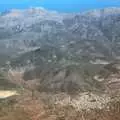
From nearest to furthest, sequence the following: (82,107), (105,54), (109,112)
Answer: (109,112) → (82,107) → (105,54)

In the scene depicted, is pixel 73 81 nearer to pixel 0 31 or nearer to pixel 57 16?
pixel 0 31

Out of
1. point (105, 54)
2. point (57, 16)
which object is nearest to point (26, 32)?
point (57, 16)

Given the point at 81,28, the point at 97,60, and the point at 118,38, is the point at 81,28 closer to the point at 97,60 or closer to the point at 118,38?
the point at 118,38

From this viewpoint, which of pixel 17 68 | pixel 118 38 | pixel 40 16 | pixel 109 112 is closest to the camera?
pixel 109 112

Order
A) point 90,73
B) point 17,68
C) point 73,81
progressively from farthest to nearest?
point 17,68
point 90,73
point 73,81

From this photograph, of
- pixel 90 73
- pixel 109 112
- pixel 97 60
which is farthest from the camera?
pixel 97 60

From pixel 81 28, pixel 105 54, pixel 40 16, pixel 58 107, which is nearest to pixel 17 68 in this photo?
pixel 105 54

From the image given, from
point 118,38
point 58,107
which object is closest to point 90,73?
point 58,107

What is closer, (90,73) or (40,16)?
(90,73)

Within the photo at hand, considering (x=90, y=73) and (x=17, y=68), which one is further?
(x=17, y=68)
